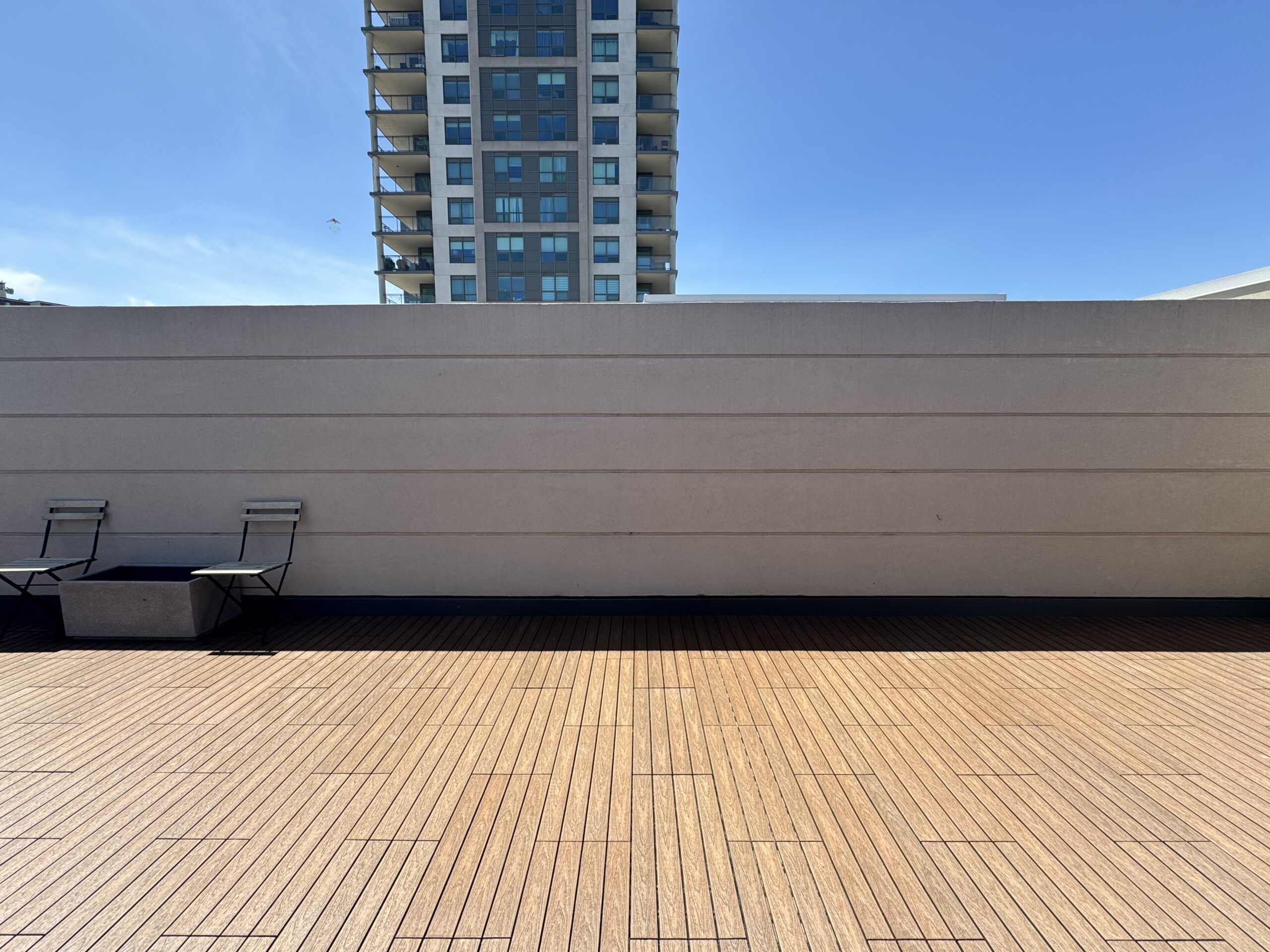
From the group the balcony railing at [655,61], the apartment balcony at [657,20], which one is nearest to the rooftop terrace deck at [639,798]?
the balcony railing at [655,61]

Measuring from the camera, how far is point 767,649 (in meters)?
3.35

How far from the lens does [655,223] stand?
24969mm

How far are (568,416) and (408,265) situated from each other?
2608 cm

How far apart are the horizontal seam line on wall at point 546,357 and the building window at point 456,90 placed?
83.0 ft

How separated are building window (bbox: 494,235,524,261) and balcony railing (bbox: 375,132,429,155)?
18.9 ft

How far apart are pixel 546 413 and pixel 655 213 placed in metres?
Answer: 25.1

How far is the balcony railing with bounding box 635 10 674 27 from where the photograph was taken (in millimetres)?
23953

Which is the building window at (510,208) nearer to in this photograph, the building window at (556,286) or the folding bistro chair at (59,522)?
the building window at (556,286)

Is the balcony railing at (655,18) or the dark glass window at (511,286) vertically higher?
the balcony railing at (655,18)

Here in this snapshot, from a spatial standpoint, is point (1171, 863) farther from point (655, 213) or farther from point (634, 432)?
point (655, 213)

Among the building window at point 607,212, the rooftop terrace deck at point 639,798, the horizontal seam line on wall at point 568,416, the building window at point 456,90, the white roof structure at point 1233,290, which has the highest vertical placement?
the building window at point 456,90

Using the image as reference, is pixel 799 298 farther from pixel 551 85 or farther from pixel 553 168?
pixel 551 85

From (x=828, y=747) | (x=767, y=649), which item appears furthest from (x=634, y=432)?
(x=828, y=747)

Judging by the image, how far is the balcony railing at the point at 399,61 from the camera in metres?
24.4
